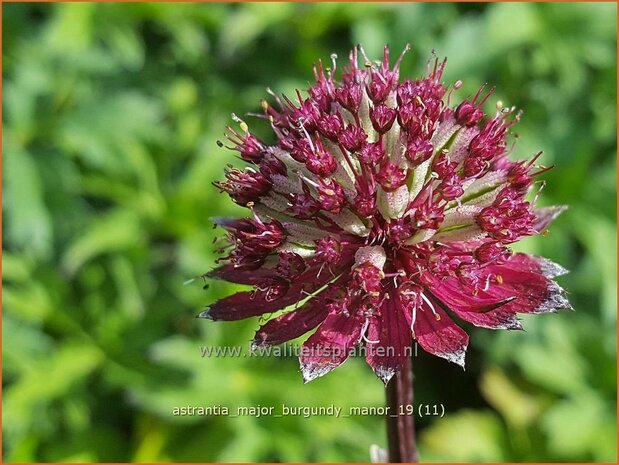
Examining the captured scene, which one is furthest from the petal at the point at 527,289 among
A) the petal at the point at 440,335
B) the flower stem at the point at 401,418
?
the flower stem at the point at 401,418

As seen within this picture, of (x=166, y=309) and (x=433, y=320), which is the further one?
(x=166, y=309)

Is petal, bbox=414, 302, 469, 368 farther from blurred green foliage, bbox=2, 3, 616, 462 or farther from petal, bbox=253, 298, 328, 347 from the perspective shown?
blurred green foliage, bbox=2, 3, 616, 462

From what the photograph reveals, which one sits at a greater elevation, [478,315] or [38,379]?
[38,379]

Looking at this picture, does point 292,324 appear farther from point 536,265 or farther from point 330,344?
point 536,265

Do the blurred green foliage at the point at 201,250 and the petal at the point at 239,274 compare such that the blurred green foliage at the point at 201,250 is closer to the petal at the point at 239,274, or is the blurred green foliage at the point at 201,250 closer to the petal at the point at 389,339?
the petal at the point at 239,274

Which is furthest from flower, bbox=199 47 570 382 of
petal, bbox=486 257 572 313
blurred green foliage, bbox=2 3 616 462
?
blurred green foliage, bbox=2 3 616 462

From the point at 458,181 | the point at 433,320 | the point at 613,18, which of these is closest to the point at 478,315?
the point at 433,320

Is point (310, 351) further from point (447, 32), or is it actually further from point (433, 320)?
point (447, 32)
